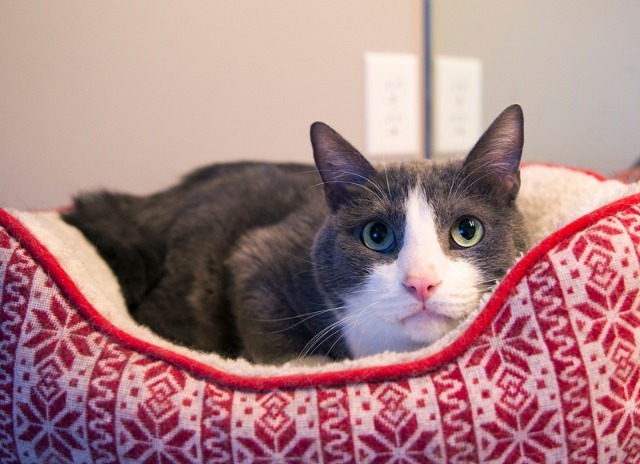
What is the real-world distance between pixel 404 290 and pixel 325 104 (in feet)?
3.32

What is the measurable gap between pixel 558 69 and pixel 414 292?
48.7 inches

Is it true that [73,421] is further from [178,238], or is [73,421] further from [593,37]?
[593,37]

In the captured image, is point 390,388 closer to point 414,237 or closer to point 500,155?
point 414,237

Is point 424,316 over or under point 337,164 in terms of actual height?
under

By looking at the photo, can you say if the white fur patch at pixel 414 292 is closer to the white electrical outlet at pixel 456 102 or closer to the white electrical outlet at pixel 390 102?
the white electrical outlet at pixel 390 102

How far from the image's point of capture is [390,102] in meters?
1.70

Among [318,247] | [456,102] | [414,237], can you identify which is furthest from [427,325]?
[456,102]

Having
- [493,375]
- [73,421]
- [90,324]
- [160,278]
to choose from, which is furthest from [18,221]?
[493,375]

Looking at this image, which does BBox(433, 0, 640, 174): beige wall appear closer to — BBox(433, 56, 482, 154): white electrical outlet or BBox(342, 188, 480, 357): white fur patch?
BBox(433, 56, 482, 154): white electrical outlet

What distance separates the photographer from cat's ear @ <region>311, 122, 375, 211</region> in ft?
2.93

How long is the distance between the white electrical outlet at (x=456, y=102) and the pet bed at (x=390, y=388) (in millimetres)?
1065

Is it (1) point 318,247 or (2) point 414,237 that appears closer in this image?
(2) point 414,237

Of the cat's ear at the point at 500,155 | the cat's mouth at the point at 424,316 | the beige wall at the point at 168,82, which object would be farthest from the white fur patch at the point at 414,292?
the beige wall at the point at 168,82

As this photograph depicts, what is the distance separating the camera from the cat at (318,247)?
80 cm
